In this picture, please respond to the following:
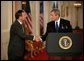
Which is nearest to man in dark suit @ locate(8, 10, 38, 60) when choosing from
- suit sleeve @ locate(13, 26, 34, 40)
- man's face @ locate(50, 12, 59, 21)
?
suit sleeve @ locate(13, 26, 34, 40)

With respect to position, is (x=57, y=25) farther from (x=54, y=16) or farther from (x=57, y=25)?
(x=54, y=16)

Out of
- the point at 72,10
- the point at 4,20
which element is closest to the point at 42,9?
the point at 72,10

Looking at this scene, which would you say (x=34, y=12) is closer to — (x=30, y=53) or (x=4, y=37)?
(x=30, y=53)

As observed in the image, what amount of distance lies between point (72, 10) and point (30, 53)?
5835mm

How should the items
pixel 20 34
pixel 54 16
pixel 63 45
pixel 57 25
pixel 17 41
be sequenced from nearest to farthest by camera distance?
pixel 63 45
pixel 57 25
pixel 54 16
pixel 20 34
pixel 17 41

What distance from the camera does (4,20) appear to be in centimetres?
661

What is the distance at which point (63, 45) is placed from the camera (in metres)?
2.24

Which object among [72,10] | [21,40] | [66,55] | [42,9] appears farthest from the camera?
[72,10]

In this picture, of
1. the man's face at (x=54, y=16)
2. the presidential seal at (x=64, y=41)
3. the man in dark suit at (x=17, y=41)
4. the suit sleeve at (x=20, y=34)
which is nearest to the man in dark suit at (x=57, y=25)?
the man's face at (x=54, y=16)

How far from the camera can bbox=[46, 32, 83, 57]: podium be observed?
2.21m

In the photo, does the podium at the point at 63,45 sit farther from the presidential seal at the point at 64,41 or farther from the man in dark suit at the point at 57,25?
the man in dark suit at the point at 57,25

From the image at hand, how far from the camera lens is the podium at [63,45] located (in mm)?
2213

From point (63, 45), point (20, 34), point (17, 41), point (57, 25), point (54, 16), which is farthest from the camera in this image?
point (17, 41)

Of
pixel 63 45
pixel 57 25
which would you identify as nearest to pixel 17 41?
pixel 57 25
